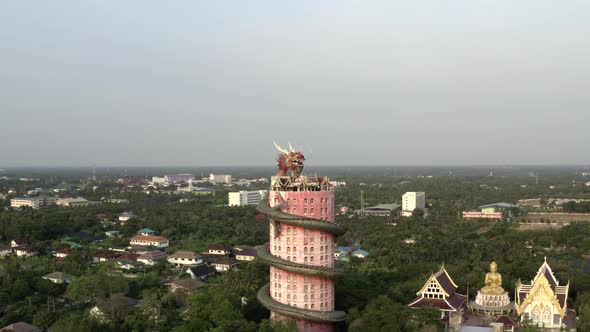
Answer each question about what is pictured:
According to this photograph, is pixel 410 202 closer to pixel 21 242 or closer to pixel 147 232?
pixel 147 232

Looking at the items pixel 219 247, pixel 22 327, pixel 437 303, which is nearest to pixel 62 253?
pixel 219 247

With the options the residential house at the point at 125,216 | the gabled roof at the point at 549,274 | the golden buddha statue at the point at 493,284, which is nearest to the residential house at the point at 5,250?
the residential house at the point at 125,216

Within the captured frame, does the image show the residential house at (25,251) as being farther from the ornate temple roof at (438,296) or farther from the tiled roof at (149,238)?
the ornate temple roof at (438,296)

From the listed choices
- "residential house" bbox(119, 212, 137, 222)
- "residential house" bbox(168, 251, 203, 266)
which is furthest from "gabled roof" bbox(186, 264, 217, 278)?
"residential house" bbox(119, 212, 137, 222)

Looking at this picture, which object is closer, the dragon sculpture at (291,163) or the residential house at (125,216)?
the dragon sculpture at (291,163)

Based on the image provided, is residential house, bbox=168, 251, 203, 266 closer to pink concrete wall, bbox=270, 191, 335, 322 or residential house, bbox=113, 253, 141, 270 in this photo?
residential house, bbox=113, 253, 141, 270

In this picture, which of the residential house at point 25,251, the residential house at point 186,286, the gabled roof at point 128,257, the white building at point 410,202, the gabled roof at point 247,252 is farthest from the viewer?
the white building at point 410,202

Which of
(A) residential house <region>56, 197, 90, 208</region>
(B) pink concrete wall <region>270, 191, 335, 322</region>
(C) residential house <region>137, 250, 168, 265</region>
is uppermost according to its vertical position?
(B) pink concrete wall <region>270, 191, 335, 322</region>
